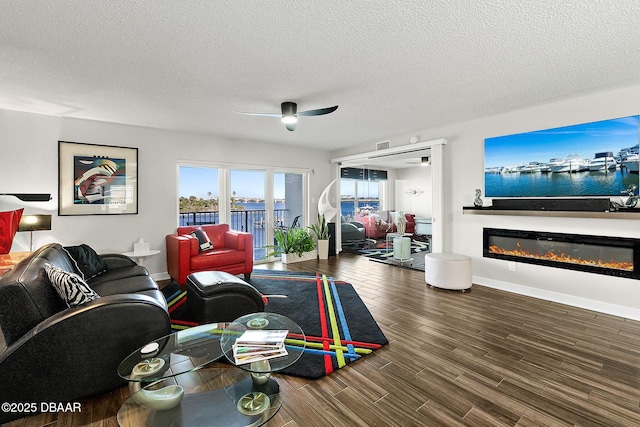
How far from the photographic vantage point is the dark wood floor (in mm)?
1781

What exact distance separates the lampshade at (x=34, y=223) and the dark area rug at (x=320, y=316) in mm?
1650

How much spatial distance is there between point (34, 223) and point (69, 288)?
251 cm

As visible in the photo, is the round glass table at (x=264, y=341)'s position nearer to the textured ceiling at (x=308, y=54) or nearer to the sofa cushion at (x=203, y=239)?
the textured ceiling at (x=308, y=54)


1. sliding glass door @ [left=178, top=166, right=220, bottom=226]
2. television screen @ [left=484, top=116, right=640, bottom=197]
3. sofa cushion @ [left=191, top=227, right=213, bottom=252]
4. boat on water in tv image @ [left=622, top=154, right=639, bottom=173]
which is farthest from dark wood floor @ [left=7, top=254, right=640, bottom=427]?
sliding glass door @ [left=178, top=166, right=220, bottom=226]

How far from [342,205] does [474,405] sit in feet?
19.7

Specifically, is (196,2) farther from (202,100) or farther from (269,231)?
(269,231)

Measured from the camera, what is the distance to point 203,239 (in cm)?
466

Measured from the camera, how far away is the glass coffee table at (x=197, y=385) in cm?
169

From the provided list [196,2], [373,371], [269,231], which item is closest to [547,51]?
[196,2]

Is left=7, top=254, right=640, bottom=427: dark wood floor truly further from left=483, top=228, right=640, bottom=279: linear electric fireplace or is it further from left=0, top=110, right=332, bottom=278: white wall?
left=0, top=110, right=332, bottom=278: white wall

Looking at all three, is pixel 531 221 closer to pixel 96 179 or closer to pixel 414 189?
pixel 414 189

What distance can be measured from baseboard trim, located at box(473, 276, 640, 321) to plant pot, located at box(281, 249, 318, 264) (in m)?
3.21

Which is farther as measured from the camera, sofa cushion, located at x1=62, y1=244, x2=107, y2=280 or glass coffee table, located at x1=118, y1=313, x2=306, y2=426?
sofa cushion, located at x1=62, y1=244, x2=107, y2=280

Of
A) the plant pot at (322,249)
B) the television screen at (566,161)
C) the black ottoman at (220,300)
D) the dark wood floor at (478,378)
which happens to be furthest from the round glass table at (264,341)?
the plant pot at (322,249)
